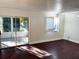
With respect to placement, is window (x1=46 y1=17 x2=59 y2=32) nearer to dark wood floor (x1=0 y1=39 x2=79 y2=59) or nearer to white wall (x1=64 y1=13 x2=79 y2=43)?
white wall (x1=64 y1=13 x2=79 y2=43)

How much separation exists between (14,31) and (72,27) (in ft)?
13.2

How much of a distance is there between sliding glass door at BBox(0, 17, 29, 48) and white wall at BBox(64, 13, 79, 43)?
3121mm

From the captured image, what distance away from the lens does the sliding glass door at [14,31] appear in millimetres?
5750

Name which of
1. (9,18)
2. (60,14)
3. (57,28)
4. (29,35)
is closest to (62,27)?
(57,28)

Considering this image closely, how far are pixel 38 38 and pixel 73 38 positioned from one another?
250 cm

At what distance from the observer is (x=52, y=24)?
7.58 meters

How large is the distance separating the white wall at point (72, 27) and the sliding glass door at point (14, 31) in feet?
10.2

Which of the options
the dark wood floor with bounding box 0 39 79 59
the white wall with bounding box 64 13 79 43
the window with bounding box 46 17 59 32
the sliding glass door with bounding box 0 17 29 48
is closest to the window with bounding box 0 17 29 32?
the sliding glass door with bounding box 0 17 29 48

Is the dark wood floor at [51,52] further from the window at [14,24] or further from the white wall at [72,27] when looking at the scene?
the white wall at [72,27]

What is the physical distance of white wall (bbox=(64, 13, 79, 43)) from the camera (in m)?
6.97

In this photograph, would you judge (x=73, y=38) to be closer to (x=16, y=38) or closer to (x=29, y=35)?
(x=29, y=35)

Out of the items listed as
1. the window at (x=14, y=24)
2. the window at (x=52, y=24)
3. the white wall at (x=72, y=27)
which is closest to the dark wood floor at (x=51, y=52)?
the window at (x=14, y=24)

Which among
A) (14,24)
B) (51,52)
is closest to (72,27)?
(51,52)

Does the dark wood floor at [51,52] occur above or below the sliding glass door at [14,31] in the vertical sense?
below
